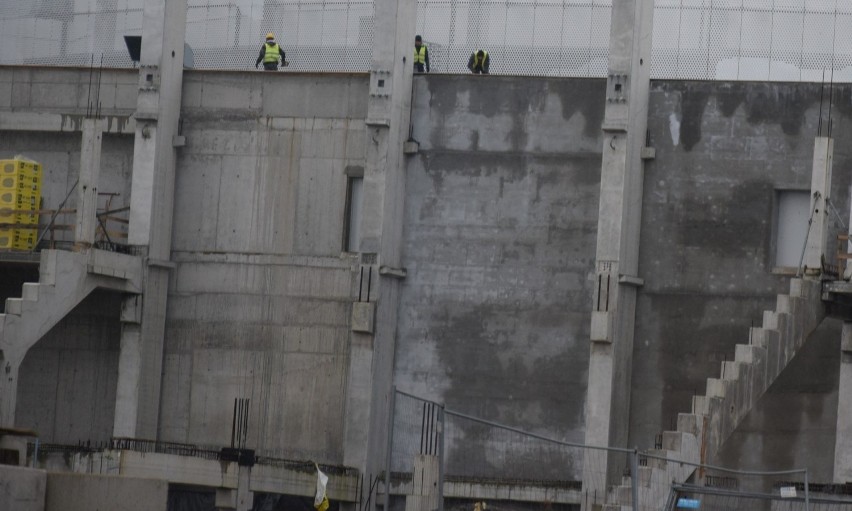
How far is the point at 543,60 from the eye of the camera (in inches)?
1672

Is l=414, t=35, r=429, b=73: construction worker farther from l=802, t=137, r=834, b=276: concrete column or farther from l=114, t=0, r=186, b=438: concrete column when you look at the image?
l=802, t=137, r=834, b=276: concrete column

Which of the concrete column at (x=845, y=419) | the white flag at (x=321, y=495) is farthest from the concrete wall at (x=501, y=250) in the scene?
the concrete column at (x=845, y=419)

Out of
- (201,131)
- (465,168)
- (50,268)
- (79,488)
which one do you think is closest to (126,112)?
(201,131)

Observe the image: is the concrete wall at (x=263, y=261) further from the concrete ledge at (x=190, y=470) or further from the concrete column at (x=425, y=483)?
the concrete column at (x=425, y=483)

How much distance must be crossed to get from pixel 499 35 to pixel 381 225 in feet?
19.4

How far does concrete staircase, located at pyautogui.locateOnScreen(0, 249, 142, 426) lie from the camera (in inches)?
1503

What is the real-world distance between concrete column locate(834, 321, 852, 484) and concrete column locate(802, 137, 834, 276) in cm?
176

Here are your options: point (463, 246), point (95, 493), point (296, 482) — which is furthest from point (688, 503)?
point (463, 246)

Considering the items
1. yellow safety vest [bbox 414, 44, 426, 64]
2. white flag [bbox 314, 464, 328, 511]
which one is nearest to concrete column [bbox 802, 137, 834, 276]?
yellow safety vest [bbox 414, 44, 426, 64]

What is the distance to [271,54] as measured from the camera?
143 feet

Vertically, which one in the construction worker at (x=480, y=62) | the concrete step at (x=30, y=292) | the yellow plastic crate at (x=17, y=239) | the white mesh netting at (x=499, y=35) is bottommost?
the concrete step at (x=30, y=292)

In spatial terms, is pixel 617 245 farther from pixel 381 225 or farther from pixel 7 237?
pixel 7 237

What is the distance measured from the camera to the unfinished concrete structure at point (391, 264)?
38938mm

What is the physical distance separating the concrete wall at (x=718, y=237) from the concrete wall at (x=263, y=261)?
717 centimetres
